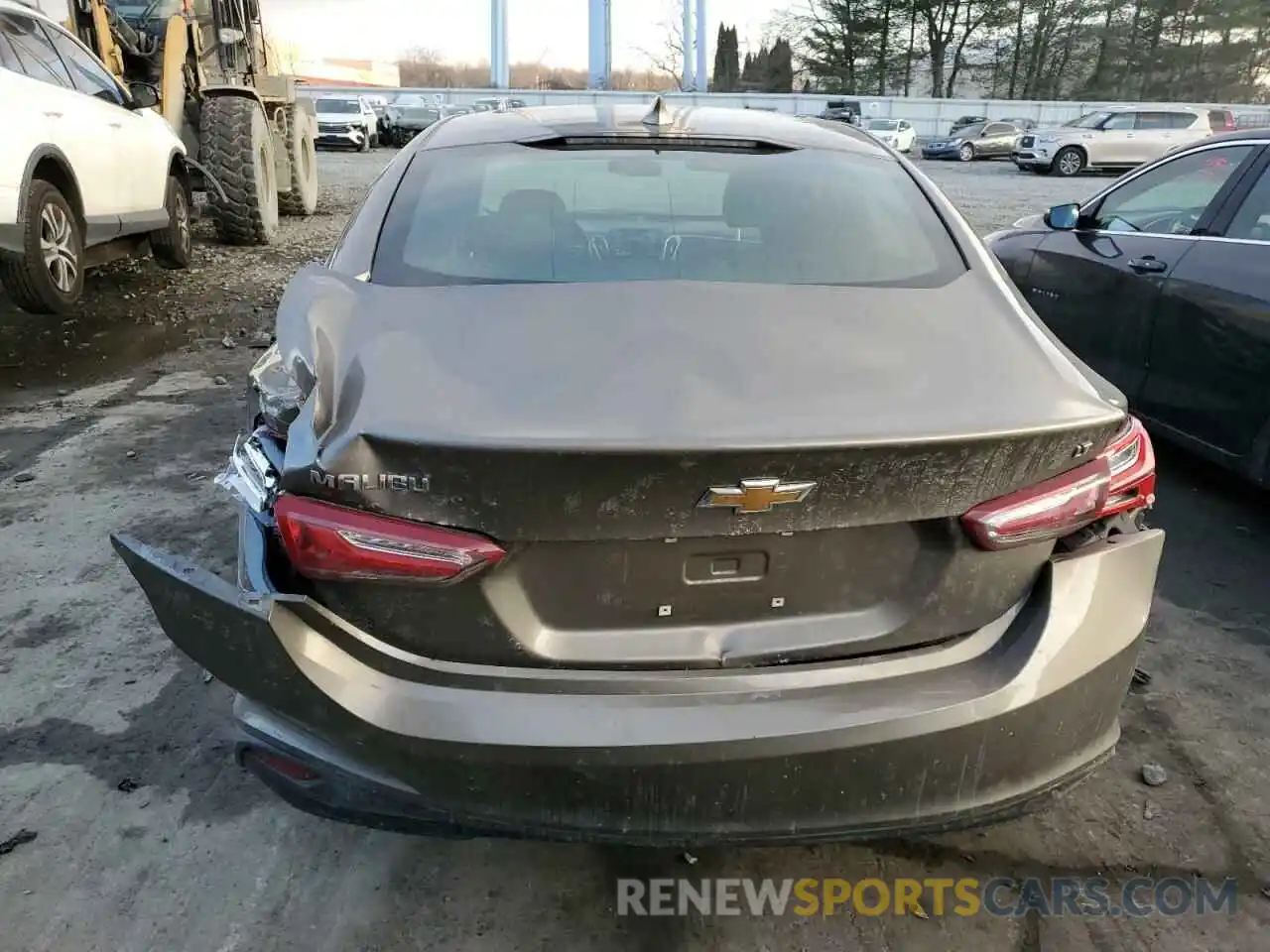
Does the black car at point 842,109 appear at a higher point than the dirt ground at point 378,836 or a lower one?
higher

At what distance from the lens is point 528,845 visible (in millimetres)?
2336

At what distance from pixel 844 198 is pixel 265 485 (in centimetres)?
166

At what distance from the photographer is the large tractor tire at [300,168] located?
12.6 meters

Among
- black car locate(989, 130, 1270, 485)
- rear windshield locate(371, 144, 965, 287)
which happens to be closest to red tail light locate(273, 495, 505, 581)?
rear windshield locate(371, 144, 965, 287)

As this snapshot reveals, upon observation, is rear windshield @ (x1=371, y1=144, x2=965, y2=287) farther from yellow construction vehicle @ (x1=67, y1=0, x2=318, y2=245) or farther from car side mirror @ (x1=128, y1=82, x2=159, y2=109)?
yellow construction vehicle @ (x1=67, y1=0, x2=318, y2=245)

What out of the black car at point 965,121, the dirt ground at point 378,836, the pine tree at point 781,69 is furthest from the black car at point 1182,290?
the pine tree at point 781,69

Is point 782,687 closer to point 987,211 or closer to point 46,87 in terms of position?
point 46,87

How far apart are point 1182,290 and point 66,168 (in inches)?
240

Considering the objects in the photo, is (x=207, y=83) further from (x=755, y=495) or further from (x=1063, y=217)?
(x=755, y=495)

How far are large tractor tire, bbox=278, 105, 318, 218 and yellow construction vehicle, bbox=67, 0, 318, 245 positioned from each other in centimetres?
88

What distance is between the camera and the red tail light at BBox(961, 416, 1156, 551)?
5.82 feet

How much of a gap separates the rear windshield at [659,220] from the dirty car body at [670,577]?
0.36m

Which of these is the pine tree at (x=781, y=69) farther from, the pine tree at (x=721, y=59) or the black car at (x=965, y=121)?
the black car at (x=965, y=121)

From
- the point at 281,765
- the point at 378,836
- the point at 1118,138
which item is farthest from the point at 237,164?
the point at 1118,138
